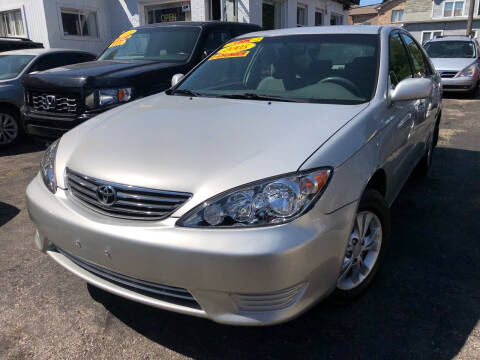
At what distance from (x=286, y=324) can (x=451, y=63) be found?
10.7 m

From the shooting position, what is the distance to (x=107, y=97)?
4.67 meters

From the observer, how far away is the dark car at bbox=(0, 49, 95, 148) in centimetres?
618

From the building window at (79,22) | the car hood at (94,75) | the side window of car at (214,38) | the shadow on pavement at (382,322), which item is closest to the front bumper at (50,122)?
the car hood at (94,75)

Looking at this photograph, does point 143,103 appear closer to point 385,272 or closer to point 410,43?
point 385,272

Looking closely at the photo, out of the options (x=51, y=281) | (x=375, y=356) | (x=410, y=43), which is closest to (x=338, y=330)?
(x=375, y=356)

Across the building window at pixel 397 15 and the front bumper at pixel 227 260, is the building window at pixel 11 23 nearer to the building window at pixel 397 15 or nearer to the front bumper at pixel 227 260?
the front bumper at pixel 227 260

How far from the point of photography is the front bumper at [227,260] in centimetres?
166

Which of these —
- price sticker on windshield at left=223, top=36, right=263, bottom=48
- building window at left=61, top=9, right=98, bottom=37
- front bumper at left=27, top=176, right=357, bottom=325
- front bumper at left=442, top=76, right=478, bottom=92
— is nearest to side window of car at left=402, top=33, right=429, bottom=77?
price sticker on windshield at left=223, top=36, right=263, bottom=48

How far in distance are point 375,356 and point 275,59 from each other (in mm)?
2201

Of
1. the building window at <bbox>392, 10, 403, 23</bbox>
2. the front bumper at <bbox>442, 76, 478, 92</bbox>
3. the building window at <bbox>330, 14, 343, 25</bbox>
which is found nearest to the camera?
the front bumper at <bbox>442, 76, 478, 92</bbox>

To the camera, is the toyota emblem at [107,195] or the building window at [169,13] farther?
the building window at [169,13]

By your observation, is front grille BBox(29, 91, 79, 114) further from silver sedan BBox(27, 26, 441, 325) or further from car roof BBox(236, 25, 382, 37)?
car roof BBox(236, 25, 382, 37)

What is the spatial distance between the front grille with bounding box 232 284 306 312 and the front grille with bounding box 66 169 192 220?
0.48 m

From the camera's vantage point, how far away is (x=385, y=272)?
270 centimetres
